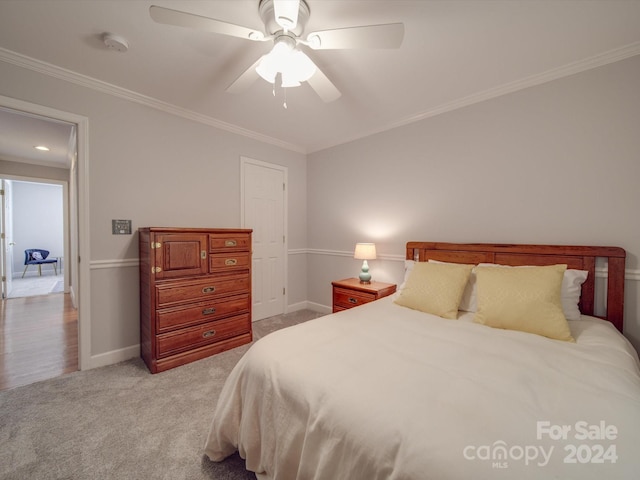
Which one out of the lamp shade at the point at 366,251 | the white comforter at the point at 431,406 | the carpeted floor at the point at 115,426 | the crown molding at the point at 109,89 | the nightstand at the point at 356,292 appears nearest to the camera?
the white comforter at the point at 431,406

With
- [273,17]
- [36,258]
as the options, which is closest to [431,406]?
[273,17]

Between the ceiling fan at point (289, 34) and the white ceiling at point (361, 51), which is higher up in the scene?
the white ceiling at point (361, 51)

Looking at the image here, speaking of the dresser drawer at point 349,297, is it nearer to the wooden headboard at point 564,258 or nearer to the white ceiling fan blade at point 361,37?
the wooden headboard at point 564,258

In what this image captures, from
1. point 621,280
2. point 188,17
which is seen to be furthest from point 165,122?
point 621,280

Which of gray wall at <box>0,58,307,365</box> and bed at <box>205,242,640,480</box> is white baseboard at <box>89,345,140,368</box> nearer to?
gray wall at <box>0,58,307,365</box>

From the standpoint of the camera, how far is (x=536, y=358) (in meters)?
1.26

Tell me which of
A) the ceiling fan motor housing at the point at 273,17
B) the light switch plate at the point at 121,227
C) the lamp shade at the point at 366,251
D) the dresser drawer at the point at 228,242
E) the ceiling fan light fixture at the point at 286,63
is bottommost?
the lamp shade at the point at 366,251

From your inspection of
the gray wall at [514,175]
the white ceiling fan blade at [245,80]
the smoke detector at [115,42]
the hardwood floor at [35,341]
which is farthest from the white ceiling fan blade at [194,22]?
the hardwood floor at [35,341]

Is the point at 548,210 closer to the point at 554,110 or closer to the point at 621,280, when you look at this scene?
the point at 621,280

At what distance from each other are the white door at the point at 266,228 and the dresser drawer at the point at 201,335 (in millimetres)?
702

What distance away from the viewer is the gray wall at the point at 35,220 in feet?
21.9

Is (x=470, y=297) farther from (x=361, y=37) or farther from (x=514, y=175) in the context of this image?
(x=361, y=37)

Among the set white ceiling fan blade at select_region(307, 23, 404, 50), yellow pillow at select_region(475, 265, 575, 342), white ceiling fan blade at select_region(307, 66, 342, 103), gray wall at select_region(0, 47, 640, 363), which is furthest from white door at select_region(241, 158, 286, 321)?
yellow pillow at select_region(475, 265, 575, 342)

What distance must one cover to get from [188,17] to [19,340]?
382 centimetres
